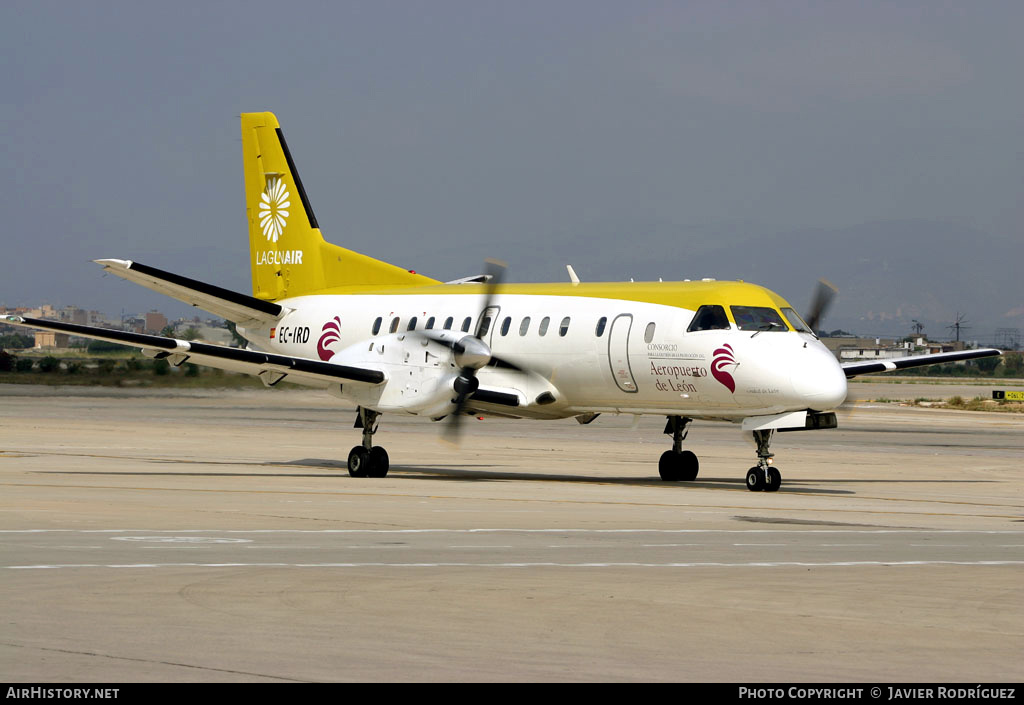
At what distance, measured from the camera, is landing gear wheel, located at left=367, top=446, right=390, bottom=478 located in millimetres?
25734

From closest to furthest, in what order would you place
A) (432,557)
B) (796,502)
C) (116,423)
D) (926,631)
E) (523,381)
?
(926,631) < (432,557) < (796,502) < (523,381) < (116,423)

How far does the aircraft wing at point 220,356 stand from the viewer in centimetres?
2425

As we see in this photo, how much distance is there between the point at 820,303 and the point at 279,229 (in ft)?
41.2

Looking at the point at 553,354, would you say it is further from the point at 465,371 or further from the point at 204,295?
the point at 204,295

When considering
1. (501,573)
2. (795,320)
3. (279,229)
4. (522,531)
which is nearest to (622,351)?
(795,320)

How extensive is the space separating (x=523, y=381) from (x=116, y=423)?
67.2 ft

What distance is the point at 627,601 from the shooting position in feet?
35.3

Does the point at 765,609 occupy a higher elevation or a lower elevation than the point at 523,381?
lower

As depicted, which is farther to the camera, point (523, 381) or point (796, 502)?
point (523, 381)

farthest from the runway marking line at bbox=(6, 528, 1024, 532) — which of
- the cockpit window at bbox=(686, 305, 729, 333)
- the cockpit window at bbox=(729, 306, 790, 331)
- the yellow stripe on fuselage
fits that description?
the yellow stripe on fuselage

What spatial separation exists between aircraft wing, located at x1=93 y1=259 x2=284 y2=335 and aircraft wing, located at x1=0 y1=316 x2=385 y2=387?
1.36 meters

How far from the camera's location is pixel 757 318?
2356 cm

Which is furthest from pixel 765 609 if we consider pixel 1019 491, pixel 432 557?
pixel 1019 491
